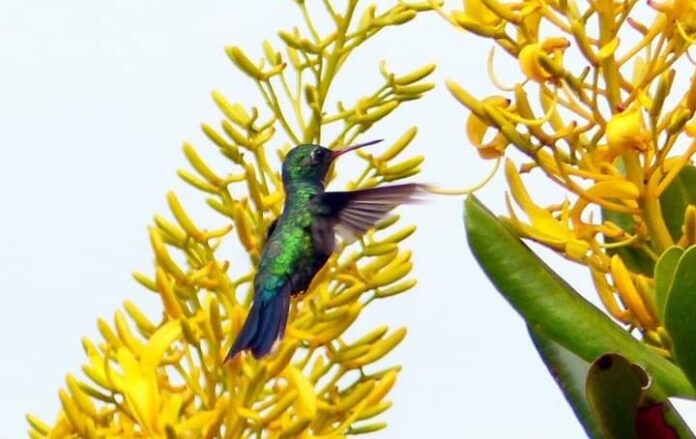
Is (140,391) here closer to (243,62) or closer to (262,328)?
(262,328)

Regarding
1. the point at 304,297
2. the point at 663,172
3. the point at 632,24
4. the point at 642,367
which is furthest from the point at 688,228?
the point at 304,297

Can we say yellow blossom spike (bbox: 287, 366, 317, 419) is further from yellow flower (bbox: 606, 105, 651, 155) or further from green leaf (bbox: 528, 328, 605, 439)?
yellow flower (bbox: 606, 105, 651, 155)

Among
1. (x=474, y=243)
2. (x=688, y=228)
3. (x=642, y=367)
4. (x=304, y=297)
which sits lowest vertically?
(x=642, y=367)

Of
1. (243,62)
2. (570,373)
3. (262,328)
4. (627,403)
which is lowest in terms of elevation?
(627,403)

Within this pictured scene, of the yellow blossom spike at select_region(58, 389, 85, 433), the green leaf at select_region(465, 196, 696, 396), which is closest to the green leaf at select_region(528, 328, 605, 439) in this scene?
the green leaf at select_region(465, 196, 696, 396)

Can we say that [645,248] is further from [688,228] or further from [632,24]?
[632,24]

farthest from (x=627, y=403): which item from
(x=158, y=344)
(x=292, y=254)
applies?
(x=292, y=254)

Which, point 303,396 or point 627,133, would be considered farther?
point 303,396
